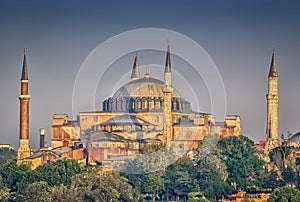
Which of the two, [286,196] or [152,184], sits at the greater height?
[152,184]

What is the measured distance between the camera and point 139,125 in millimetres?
97438

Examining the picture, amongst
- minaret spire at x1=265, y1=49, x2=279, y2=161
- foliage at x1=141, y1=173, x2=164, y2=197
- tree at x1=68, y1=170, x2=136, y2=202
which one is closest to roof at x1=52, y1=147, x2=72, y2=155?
minaret spire at x1=265, y1=49, x2=279, y2=161

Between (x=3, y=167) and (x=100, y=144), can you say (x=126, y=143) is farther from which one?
(x=3, y=167)

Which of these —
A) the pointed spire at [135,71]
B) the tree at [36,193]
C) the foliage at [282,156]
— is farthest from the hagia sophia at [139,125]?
the tree at [36,193]

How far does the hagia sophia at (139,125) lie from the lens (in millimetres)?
90500

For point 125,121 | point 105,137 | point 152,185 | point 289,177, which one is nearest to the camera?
point 152,185

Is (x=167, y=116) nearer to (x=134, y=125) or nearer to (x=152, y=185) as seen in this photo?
(x=134, y=125)

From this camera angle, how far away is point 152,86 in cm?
10006

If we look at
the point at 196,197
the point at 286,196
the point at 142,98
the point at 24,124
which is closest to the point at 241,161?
the point at 196,197

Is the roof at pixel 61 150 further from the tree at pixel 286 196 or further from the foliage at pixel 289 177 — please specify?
the tree at pixel 286 196

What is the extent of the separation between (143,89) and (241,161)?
1909 centimetres

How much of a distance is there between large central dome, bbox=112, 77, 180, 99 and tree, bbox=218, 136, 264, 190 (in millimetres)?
13347

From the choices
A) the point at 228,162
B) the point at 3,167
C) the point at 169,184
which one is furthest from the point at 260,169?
the point at 3,167

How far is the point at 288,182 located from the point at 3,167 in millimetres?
14993
